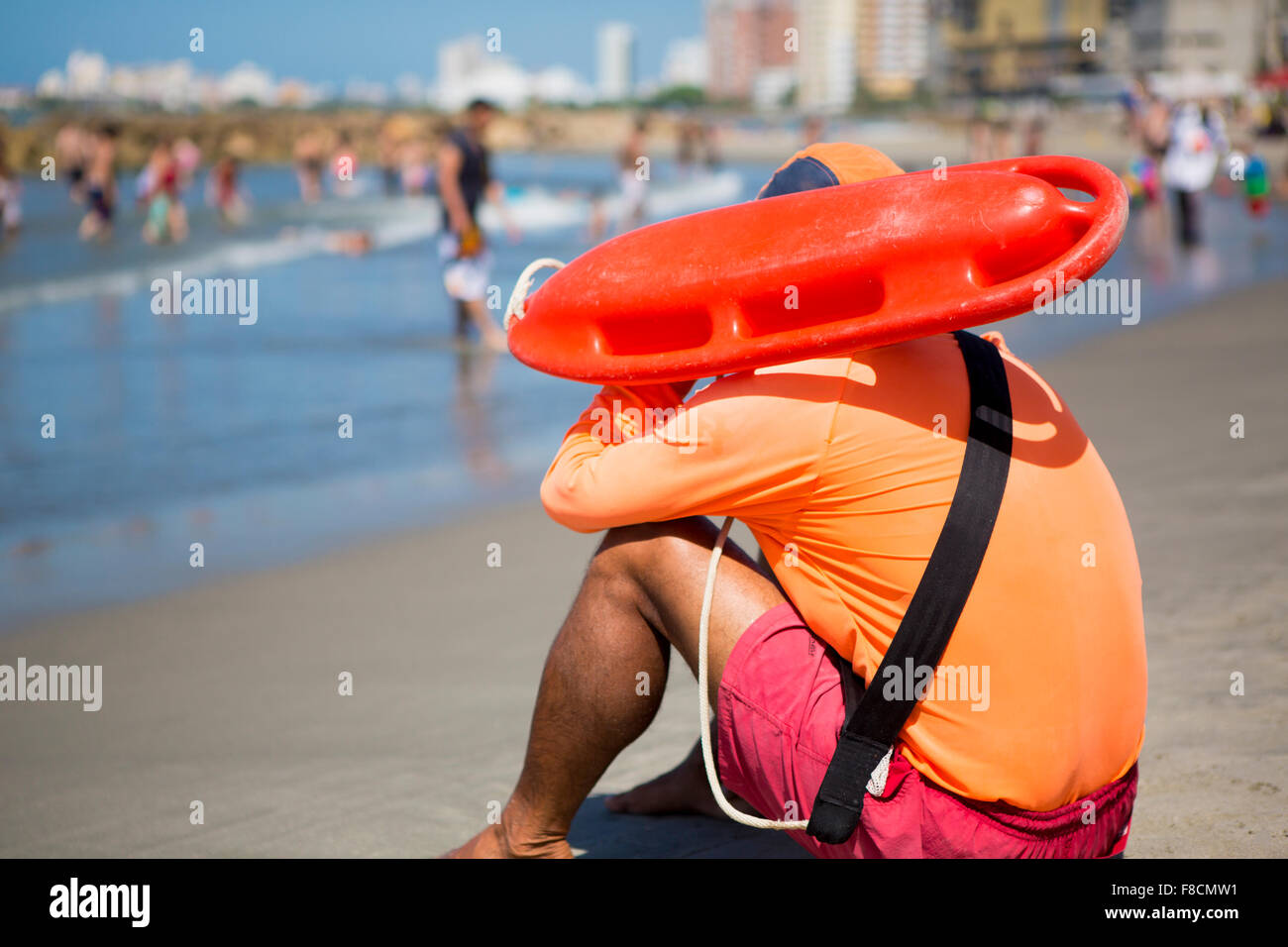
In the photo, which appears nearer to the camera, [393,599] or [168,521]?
[393,599]

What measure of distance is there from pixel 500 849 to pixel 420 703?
3.46 ft

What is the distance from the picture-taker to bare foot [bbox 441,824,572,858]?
218 centimetres

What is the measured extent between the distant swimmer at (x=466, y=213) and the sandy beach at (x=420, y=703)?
16.3 ft

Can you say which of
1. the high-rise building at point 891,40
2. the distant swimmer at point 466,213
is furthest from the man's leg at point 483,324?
the high-rise building at point 891,40

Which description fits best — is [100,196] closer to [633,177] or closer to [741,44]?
[633,177]

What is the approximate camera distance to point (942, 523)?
5.70 ft

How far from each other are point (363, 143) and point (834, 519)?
75.1 m

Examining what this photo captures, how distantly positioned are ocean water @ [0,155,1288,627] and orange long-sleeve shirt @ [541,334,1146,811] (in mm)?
3139

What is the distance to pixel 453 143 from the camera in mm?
9562

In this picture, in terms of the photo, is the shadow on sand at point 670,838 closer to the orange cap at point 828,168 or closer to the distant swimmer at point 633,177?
the orange cap at point 828,168

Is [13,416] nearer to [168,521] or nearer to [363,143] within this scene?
[168,521]

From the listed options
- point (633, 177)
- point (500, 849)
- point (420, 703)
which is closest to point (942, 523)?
point (500, 849)

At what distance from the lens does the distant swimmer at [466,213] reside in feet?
31.2
